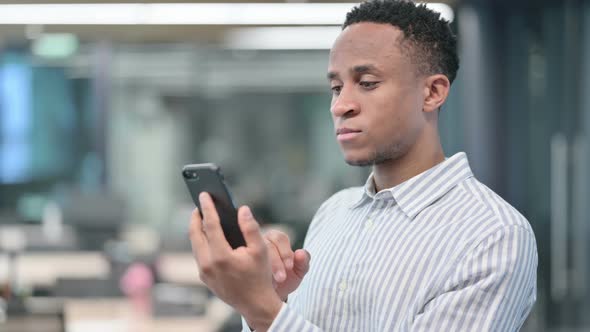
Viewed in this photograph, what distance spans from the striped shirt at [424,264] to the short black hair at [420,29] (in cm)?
17

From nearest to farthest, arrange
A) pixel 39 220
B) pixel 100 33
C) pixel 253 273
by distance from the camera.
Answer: pixel 253 273 < pixel 100 33 < pixel 39 220

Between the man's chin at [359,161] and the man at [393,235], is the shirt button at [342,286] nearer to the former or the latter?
the man at [393,235]

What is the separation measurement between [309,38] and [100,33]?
6.07ft

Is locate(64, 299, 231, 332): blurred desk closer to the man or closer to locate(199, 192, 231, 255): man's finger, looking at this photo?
the man

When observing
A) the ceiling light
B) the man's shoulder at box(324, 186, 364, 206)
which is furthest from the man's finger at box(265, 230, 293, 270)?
the ceiling light

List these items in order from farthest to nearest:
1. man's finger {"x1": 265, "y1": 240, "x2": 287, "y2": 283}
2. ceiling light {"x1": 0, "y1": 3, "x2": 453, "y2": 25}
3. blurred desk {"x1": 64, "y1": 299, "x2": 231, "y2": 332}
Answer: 1. ceiling light {"x1": 0, "y1": 3, "x2": 453, "y2": 25}
2. blurred desk {"x1": 64, "y1": 299, "x2": 231, "y2": 332}
3. man's finger {"x1": 265, "y1": 240, "x2": 287, "y2": 283}

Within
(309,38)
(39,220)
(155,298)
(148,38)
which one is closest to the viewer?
(155,298)

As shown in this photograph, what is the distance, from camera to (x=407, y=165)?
165 centimetres

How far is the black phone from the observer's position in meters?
1.32

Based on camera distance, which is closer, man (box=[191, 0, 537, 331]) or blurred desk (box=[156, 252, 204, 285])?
man (box=[191, 0, 537, 331])

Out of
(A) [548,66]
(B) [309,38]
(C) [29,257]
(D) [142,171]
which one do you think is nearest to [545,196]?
(A) [548,66]

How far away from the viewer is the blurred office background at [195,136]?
16.5 ft

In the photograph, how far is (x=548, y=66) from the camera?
650 cm

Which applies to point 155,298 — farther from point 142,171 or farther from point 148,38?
point 142,171
